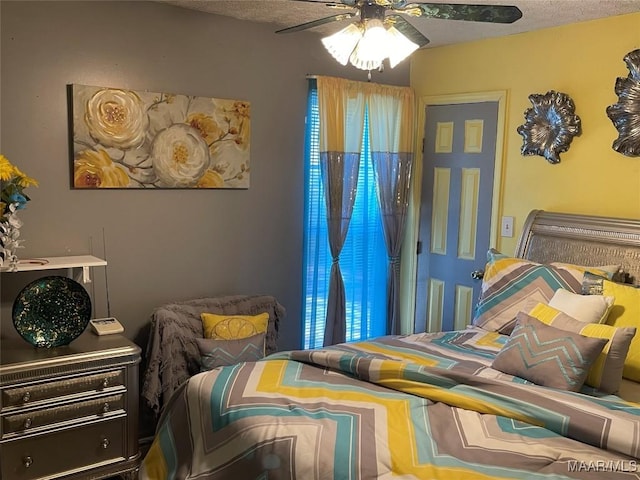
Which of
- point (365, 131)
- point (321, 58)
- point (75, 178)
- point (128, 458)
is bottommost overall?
point (128, 458)

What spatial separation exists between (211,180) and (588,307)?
82.2 inches

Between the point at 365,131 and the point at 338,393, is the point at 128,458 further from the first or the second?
the point at 365,131

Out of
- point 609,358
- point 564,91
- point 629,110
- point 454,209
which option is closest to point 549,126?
point 564,91

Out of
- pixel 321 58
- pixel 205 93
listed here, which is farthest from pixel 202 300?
pixel 321 58

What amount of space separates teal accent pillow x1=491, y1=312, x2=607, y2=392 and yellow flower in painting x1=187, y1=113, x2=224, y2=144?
6.41ft

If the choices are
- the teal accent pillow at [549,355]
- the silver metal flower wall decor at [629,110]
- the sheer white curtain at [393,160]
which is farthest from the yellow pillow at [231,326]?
the silver metal flower wall decor at [629,110]

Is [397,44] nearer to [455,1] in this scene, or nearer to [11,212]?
[455,1]

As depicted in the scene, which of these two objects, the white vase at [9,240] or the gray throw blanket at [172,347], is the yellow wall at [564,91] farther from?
the white vase at [9,240]

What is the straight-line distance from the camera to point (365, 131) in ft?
13.0

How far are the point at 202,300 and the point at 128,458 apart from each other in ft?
3.03

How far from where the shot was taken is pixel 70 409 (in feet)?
8.59

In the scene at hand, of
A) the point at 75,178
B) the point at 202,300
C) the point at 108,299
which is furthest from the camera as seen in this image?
the point at 202,300

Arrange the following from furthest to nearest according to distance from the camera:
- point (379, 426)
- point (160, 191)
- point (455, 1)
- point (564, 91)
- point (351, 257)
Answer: point (351, 257) → point (564, 91) → point (160, 191) → point (455, 1) → point (379, 426)

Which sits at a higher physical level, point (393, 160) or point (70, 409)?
point (393, 160)
